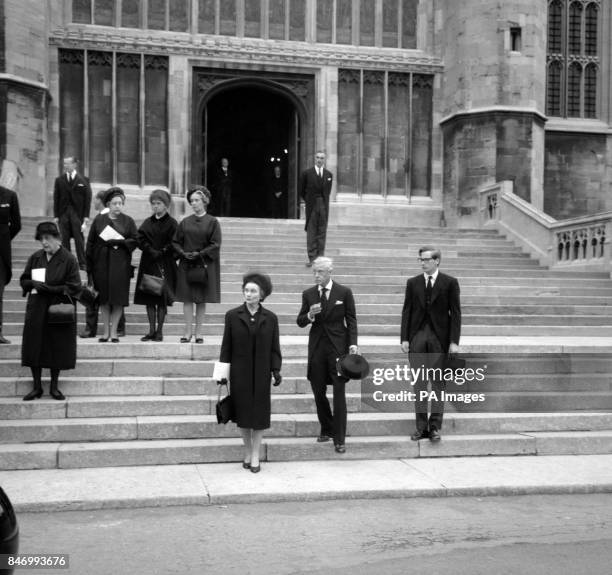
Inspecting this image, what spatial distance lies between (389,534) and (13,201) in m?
6.19

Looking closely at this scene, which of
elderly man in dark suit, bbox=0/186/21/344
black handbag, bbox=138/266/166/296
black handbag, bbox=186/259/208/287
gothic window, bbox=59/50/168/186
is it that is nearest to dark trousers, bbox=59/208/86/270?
elderly man in dark suit, bbox=0/186/21/344

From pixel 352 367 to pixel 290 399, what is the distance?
130 centimetres

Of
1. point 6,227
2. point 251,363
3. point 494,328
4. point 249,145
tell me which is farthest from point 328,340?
point 249,145

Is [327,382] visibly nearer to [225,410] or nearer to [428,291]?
[225,410]

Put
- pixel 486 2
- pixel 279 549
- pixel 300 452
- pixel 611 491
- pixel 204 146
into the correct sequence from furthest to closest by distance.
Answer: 1. pixel 204 146
2. pixel 486 2
3. pixel 300 452
4. pixel 611 491
5. pixel 279 549

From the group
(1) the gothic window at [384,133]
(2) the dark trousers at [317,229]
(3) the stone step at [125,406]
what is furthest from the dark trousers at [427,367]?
(1) the gothic window at [384,133]

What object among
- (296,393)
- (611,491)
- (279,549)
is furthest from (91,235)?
(611,491)

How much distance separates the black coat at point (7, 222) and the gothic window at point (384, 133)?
43.6 feet

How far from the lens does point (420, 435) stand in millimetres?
8188

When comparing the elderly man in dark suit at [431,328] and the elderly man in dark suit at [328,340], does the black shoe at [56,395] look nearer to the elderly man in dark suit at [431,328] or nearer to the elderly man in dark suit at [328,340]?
the elderly man in dark suit at [328,340]

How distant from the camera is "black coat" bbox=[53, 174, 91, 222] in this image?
41.5 ft

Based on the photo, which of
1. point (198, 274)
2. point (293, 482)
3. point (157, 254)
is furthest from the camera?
point (157, 254)

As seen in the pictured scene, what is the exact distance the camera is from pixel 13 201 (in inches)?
384

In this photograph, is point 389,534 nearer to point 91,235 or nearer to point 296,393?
point 296,393
